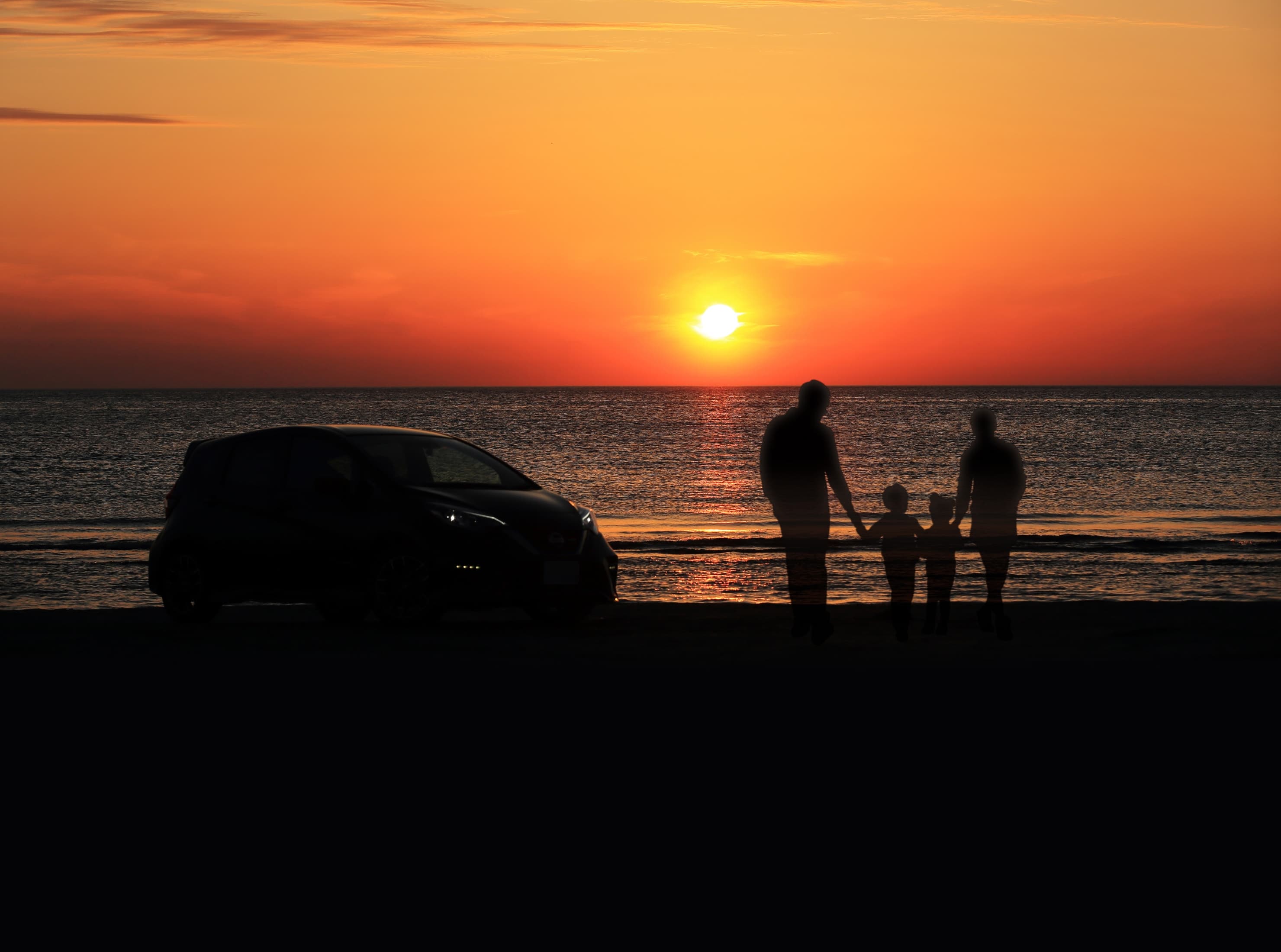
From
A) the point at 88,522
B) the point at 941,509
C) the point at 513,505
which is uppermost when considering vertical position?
the point at 941,509

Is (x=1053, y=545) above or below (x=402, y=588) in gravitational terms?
below

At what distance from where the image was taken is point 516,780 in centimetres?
630

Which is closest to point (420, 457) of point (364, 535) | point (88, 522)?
point (364, 535)

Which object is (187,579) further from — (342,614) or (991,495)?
(991,495)

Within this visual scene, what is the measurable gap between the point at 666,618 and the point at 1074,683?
478 cm

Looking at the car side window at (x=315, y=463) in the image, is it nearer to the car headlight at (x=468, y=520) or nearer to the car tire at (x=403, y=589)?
the car tire at (x=403, y=589)

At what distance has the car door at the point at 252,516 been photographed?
12484 mm

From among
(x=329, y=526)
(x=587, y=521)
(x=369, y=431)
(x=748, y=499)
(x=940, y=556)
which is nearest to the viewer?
(x=940, y=556)

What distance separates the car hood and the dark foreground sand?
98 centimetres

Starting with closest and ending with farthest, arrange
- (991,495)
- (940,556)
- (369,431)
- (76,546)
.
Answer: (991,495) < (940,556) < (369,431) < (76,546)

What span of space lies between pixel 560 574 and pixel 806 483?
2.38 m

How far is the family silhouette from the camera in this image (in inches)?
431

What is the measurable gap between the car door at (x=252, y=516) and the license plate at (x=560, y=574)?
244 cm

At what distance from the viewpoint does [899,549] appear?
36.5 feet
